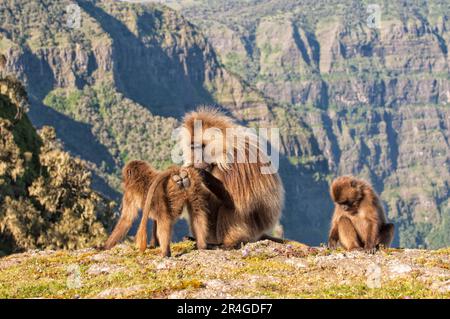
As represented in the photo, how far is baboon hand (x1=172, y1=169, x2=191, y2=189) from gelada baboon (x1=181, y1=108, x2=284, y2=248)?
55 cm

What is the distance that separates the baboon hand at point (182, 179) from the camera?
50.7ft

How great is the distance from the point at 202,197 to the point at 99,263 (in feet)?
8.59

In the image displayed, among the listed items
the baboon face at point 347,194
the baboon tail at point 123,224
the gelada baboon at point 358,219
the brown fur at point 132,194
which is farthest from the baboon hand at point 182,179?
the baboon face at point 347,194

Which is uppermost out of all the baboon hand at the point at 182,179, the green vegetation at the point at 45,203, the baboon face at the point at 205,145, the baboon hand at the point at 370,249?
the baboon face at the point at 205,145

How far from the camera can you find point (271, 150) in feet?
59.2

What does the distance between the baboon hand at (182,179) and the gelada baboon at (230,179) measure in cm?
55

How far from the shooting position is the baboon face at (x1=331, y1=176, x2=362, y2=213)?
58.4 feet

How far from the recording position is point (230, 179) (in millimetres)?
16469

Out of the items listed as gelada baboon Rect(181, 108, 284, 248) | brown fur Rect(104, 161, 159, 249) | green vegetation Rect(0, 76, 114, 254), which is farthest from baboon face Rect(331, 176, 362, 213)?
green vegetation Rect(0, 76, 114, 254)

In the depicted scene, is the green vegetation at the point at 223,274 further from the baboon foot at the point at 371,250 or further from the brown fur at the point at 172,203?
the brown fur at the point at 172,203

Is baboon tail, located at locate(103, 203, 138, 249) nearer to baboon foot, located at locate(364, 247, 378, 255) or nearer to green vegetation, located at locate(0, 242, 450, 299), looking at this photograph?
green vegetation, located at locate(0, 242, 450, 299)

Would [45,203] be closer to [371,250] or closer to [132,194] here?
[132,194]
